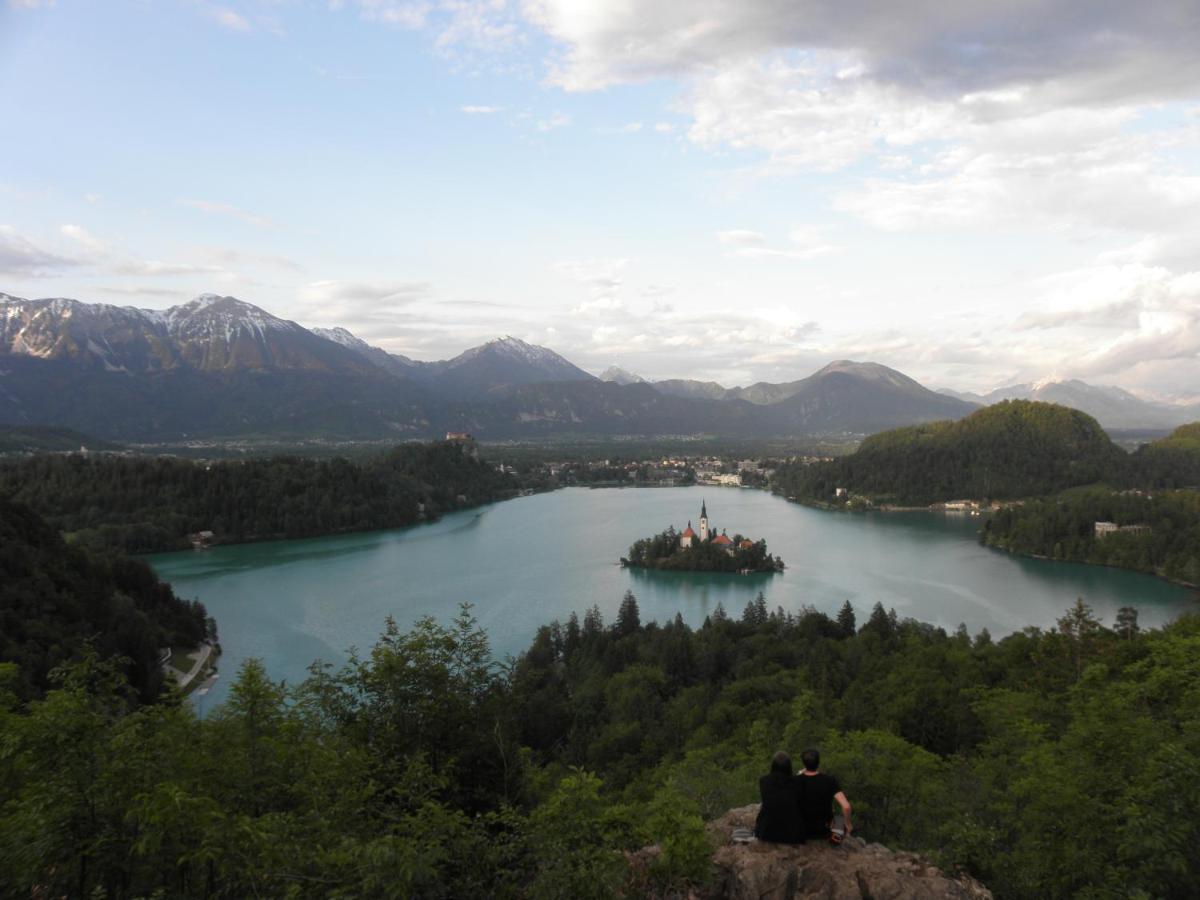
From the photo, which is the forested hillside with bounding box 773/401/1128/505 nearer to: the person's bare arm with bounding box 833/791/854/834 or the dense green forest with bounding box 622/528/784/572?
the dense green forest with bounding box 622/528/784/572

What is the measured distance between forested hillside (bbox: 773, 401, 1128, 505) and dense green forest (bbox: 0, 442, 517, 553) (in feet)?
145

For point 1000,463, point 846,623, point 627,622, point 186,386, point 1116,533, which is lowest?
point 627,622

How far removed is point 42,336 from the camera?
500 feet

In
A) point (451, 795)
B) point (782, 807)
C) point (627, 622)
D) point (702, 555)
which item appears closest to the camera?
point (782, 807)

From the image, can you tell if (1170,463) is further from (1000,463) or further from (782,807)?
(782,807)

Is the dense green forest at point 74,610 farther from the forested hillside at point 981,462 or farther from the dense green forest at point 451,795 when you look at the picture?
the forested hillside at point 981,462

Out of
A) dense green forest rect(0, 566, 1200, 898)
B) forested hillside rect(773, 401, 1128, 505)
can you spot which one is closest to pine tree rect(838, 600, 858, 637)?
dense green forest rect(0, 566, 1200, 898)

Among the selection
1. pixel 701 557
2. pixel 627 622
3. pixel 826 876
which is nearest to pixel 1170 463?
pixel 701 557

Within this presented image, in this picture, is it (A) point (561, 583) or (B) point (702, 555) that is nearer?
(A) point (561, 583)

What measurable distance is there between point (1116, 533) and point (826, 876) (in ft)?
166

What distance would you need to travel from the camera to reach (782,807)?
4316 mm

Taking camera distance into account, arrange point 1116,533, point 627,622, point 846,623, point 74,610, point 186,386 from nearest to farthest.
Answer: point 74,610 → point 846,623 → point 627,622 → point 1116,533 → point 186,386

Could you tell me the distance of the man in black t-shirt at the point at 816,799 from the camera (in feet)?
14.1

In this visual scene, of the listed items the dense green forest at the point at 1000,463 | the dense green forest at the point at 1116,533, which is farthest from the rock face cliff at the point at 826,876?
the dense green forest at the point at 1000,463
